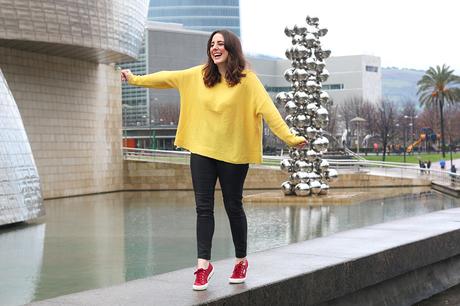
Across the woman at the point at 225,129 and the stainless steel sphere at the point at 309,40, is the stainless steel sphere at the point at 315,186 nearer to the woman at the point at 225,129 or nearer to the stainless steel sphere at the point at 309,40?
the stainless steel sphere at the point at 309,40

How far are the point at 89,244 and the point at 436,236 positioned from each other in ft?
23.3

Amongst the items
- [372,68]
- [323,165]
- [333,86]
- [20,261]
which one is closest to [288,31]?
[323,165]

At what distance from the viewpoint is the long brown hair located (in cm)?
466

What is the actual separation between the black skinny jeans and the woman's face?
625 mm

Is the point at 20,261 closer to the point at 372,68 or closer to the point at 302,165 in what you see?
the point at 302,165

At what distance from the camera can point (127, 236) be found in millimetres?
13227

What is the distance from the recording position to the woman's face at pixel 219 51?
4.68 m

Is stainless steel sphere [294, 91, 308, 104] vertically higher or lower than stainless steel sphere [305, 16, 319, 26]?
lower

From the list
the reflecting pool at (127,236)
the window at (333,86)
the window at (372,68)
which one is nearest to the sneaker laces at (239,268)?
the reflecting pool at (127,236)

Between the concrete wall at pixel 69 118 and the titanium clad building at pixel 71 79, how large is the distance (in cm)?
4

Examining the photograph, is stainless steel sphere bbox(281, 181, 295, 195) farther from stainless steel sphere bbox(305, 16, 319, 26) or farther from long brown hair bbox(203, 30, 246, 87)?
long brown hair bbox(203, 30, 246, 87)

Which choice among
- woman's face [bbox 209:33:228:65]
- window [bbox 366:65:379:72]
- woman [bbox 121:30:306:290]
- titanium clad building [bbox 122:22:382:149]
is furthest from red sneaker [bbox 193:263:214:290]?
window [bbox 366:65:379:72]

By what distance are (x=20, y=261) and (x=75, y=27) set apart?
1612 cm

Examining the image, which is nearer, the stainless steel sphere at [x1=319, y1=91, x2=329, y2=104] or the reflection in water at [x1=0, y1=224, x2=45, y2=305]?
the reflection in water at [x1=0, y1=224, x2=45, y2=305]
